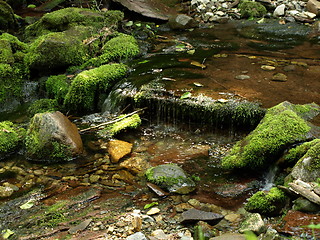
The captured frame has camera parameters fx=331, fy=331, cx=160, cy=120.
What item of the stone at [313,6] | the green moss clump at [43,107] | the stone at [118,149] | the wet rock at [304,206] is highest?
the stone at [313,6]

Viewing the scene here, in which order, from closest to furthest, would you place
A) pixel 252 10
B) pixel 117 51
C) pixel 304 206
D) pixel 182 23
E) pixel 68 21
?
1. pixel 304 206
2. pixel 117 51
3. pixel 68 21
4. pixel 182 23
5. pixel 252 10

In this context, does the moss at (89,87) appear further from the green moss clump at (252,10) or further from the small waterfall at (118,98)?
the green moss clump at (252,10)

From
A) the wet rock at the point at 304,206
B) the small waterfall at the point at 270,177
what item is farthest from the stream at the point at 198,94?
the wet rock at the point at 304,206

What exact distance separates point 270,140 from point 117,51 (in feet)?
16.9

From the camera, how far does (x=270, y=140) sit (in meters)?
4.29

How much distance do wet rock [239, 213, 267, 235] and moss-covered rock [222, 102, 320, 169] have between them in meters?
1.15

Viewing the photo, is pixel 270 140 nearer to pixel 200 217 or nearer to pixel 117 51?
pixel 200 217

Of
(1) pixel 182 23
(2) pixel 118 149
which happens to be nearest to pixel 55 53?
(2) pixel 118 149

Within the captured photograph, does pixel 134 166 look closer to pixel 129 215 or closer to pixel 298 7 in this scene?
pixel 129 215

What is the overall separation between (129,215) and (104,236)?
1.43ft

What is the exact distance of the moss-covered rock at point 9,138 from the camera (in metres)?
5.32

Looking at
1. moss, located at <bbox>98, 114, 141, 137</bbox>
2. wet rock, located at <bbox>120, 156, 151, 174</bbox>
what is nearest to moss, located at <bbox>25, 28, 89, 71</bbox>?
moss, located at <bbox>98, 114, 141, 137</bbox>

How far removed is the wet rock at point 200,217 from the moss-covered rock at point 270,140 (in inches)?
41.8

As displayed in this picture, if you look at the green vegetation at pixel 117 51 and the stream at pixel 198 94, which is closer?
the stream at pixel 198 94
